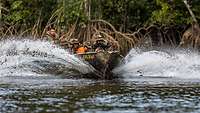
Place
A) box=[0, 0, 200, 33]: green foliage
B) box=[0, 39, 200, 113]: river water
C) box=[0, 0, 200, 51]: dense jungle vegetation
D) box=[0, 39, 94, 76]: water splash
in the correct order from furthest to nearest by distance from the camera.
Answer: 1. box=[0, 0, 200, 33]: green foliage
2. box=[0, 0, 200, 51]: dense jungle vegetation
3. box=[0, 39, 94, 76]: water splash
4. box=[0, 39, 200, 113]: river water

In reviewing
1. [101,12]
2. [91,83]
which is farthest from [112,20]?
[91,83]

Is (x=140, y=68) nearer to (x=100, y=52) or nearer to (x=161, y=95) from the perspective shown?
(x=100, y=52)

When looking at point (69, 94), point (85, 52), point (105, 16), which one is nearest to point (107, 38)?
point (105, 16)

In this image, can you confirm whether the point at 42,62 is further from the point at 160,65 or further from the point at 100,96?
the point at 100,96

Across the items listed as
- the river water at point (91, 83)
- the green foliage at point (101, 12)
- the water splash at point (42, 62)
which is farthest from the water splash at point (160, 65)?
the green foliage at point (101, 12)

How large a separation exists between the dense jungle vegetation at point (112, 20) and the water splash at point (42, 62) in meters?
6.30

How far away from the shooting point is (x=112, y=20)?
40.2m

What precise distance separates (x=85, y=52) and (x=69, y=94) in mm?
8965

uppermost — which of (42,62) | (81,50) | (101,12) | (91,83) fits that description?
(101,12)

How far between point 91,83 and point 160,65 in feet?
24.2

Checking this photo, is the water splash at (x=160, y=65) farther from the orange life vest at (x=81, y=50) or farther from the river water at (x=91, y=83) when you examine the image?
the orange life vest at (x=81, y=50)

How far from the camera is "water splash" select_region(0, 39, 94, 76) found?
28423 millimetres

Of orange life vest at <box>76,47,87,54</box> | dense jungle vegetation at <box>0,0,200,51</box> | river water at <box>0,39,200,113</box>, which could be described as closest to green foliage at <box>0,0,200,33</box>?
dense jungle vegetation at <box>0,0,200,51</box>

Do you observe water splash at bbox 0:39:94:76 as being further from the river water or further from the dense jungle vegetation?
the dense jungle vegetation
